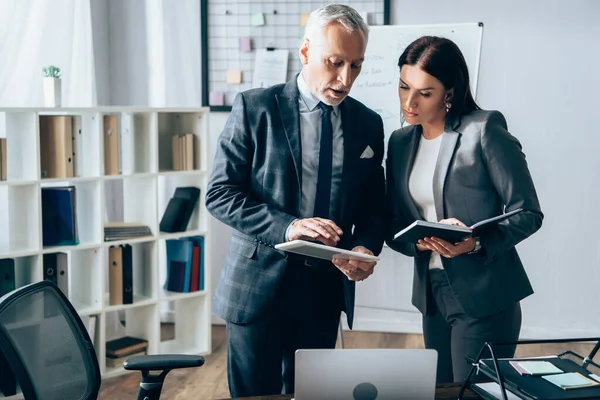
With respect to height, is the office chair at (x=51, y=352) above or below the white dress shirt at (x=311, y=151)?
below

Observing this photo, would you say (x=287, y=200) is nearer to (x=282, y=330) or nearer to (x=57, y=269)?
(x=282, y=330)

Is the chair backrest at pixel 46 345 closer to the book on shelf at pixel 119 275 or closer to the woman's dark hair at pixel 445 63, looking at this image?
the woman's dark hair at pixel 445 63

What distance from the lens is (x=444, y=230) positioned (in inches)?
71.5

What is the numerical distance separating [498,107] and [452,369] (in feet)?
8.52

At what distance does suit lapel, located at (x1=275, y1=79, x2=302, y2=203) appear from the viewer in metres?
2.03

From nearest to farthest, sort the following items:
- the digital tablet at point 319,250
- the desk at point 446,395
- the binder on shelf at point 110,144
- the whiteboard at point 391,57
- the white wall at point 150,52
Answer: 1. the desk at point 446,395
2. the digital tablet at point 319,250
3. the binder on shelf at point 110,144
4. the whiteboard at point 391,57
5. the white wall at point 150,52

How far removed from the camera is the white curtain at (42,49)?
349cm

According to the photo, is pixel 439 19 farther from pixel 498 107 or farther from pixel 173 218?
pixel 173 218

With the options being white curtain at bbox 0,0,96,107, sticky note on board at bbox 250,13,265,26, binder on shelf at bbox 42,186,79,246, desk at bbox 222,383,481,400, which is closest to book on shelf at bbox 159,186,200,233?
binder on shelf at bbox 42,186,79,246

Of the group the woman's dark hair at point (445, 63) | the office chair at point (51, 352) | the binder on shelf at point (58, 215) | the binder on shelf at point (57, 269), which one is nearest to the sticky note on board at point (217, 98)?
the binder on shelf at point (58, 215)

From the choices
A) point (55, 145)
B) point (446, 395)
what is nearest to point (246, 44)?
point (55, 145)

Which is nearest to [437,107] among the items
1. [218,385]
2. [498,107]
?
[218,385]

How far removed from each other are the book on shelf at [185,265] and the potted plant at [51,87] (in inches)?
39.2

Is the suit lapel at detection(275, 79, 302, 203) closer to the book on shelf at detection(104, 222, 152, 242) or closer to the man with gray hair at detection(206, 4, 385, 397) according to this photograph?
the man with gray hair at detection(206, 4, 385, 397)
